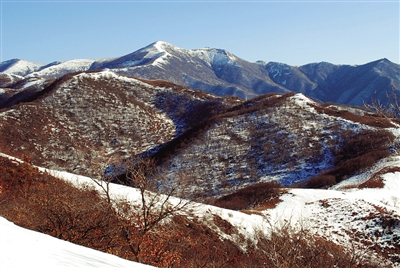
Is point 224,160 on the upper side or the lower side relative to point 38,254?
lower

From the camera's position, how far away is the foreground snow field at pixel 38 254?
489cm

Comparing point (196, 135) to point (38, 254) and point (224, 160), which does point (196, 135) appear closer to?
point (224, 160)

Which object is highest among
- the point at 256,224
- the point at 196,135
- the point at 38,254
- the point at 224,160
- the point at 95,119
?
the point at 38,254

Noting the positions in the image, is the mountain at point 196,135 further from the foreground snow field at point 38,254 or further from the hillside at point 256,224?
the foreground snow field at point 38,254

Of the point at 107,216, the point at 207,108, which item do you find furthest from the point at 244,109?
the point at 107,216

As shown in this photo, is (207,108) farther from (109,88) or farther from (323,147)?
(323,147)

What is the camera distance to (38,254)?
536cm

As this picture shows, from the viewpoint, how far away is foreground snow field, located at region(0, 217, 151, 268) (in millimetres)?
4891

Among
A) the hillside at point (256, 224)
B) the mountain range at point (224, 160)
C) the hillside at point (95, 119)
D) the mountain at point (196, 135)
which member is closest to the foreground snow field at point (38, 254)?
the hillside at point (256, 224)

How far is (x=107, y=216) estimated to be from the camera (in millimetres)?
10320

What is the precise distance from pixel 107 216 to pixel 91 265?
5.13 m

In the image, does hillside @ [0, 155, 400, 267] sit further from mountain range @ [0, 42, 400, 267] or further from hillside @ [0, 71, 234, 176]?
hillside @ [0, 71, 234, 176]

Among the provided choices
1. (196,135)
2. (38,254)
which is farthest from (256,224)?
(196,135)

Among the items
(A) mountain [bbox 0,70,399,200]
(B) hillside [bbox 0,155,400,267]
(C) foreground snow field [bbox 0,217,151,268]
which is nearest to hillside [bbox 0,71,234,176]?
(A) mountain [bbox 0,70,399,200]
